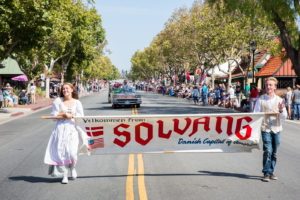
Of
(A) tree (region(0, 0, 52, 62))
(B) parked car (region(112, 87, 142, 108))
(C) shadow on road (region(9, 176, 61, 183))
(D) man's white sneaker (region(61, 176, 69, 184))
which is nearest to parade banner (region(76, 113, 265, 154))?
(D) man's white sneaker (region(61, 176, 69, 184))

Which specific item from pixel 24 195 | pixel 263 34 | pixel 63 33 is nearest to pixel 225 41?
pixel 263 34

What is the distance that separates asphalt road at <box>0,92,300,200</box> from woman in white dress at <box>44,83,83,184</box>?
11.7 inches

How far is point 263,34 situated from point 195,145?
29899 millimetres

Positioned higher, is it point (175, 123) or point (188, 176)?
point (175, 123)

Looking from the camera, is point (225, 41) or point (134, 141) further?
point (225, 41)

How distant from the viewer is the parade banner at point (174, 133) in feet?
23.5

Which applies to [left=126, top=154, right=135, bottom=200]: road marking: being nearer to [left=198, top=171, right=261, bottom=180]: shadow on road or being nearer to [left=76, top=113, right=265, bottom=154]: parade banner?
[left=76, top=113, right=265, bottom=154]: parade banner

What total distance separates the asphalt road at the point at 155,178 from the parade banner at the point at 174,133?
0.50m

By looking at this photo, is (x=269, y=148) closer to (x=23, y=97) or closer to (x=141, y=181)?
(x=141, y=181)

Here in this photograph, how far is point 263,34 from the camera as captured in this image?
3503cm

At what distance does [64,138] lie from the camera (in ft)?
21.6

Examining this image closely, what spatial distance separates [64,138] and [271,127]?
3.58 m

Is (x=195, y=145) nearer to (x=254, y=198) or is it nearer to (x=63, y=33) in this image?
(x=254, y=198)

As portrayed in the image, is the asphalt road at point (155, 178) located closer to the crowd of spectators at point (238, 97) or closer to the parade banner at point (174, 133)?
the parade banner at point (174, 133)
